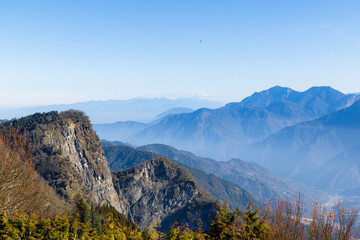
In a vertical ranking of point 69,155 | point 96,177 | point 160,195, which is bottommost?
point 160,195

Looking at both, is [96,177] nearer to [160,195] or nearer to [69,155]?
[69,155]

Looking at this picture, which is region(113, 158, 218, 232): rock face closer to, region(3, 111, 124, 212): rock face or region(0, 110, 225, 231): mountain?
region(0, 110, 225, 231): mountain

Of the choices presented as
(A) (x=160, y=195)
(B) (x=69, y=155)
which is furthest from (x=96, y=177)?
(A) (x=160, y=195)

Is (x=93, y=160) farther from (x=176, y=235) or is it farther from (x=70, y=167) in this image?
(x=176, y=235)

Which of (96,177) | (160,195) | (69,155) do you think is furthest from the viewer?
(160,195)

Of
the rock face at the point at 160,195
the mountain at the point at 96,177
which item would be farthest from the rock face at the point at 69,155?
the rock face at the point at 160,195

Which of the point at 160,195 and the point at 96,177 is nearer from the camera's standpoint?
the point at 96,177

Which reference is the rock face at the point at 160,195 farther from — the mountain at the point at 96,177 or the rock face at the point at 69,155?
the rock face at the point at 69,155
